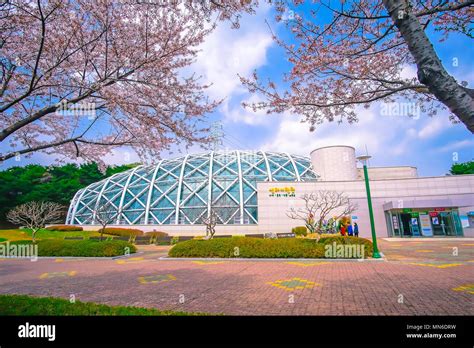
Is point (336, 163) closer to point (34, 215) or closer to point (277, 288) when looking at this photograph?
point (277, 288)

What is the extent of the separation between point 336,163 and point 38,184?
172ft

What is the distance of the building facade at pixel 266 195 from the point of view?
84.3ft

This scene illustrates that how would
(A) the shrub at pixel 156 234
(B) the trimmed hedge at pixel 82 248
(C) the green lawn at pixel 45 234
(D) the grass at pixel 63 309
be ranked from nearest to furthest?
(D) the grass at pixel 63 309, (B) the trimmed hedge at pixel 82 248, (A) the shrub at pixel 156 234, (C) the green lawn at pixel 45 234

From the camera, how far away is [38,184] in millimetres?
46688

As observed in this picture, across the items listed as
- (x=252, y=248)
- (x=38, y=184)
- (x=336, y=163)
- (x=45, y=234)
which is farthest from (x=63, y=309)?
(x=38, y=184)

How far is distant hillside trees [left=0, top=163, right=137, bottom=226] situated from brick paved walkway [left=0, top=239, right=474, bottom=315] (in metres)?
35.3

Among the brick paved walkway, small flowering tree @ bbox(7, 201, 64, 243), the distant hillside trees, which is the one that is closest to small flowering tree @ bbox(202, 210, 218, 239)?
the brick paved walkway

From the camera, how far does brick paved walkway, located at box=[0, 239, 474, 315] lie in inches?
213

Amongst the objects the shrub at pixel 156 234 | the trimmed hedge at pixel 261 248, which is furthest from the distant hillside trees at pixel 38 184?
the trimmed hedge at pixel 261 248

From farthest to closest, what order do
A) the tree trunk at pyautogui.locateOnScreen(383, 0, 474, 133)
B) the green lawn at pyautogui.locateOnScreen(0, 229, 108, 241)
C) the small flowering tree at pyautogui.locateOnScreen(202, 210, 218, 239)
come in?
the green lawn at pyautogui.locateOnScreen(0, 229, 108, 241) < the small flowering tree at pyautogui.locateOnScreen(202, 210, 218, 239) < the tree trunk at pyautogui.locateOnScreen(383, 0, 474, 133)

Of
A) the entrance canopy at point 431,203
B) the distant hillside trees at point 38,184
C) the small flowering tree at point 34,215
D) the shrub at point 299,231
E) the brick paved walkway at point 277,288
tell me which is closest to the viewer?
the brick paved walkway at point 277,288

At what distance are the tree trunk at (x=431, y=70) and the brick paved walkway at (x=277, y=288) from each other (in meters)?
4.03

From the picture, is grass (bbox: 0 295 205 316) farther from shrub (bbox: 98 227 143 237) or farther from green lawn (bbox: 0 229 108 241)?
green lawn (bbox: 0 229 108 241)

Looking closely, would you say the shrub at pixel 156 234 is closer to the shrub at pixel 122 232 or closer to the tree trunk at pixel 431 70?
the shrub at pixel 122 232
